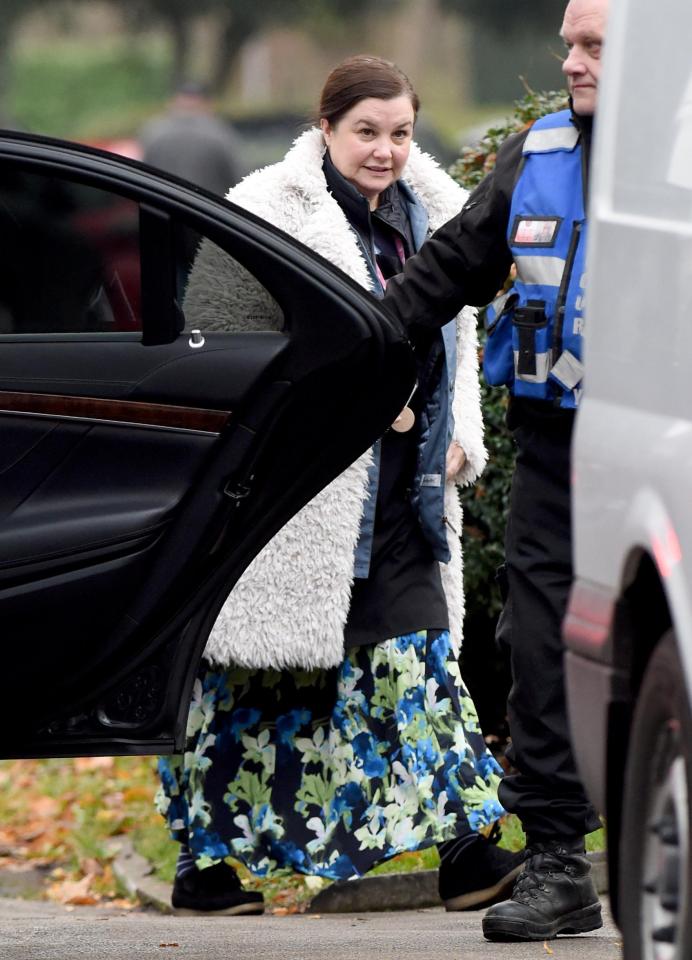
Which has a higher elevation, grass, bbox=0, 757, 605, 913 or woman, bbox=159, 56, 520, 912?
woman, bbox=159, 56, 520, 912

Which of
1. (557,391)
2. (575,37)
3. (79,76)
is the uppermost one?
(79,76)

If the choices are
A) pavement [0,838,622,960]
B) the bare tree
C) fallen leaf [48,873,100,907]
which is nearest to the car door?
pavement [0,838,622,960]

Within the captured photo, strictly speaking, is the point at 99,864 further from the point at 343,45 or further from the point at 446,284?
the point at 343,45

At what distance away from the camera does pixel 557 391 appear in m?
4.30

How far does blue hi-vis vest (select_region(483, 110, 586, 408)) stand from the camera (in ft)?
13.8

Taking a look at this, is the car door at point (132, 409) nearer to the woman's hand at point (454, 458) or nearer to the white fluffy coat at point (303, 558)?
the white fluffy coat at point (303, 558)

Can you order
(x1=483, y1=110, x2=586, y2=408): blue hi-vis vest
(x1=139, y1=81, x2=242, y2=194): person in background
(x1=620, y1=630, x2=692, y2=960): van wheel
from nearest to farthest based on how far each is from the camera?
1. (x1=620, y1=630, x2=692, y2=960): van wheel
2. (x1=483, y1=110, x2=586, y2=408): blue hi-vis vest
3. (x1=139, y1=81, x2=242, y2=194): person in background

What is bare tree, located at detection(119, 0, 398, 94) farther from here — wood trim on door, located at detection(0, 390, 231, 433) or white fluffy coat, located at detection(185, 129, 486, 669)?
wood trim on door, located at detection(0, 390, 231, 433)

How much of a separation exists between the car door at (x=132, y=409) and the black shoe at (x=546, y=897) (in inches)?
39.6

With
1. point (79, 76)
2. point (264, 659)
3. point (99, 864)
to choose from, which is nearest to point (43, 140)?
point (264, 659)

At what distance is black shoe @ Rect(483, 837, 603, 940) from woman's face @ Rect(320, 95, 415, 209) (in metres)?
1.74

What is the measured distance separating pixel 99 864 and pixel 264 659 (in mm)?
2032

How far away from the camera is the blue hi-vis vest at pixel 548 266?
420 centimetres

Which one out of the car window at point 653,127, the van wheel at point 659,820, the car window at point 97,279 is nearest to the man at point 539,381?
the car window at point 97,279
